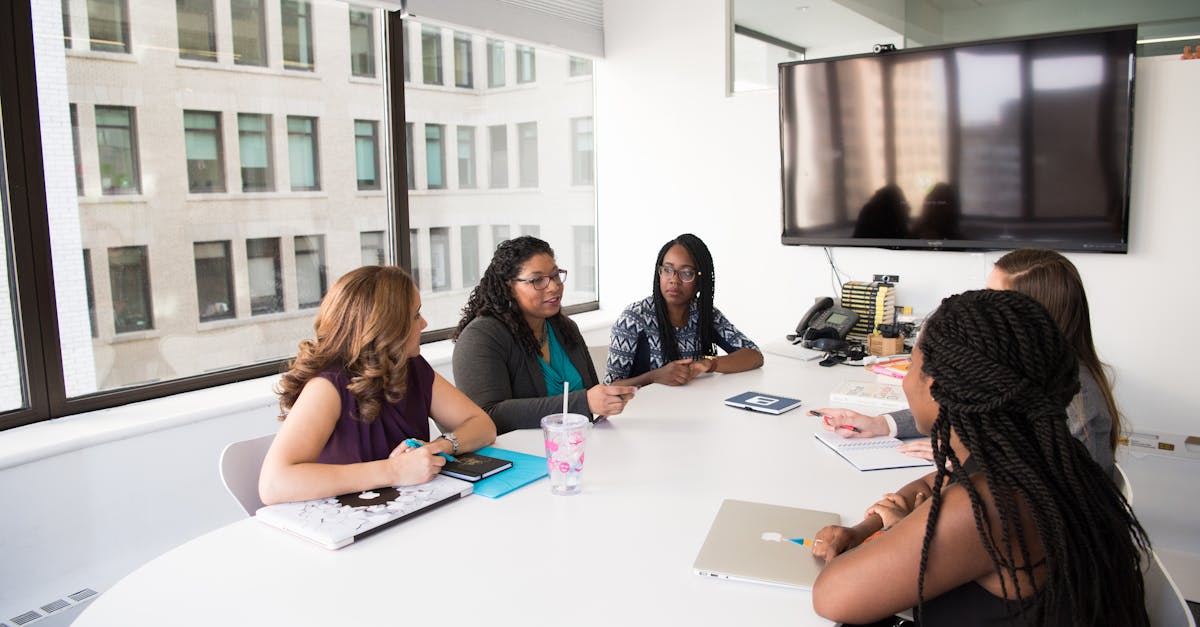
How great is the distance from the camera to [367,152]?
393 centimetres

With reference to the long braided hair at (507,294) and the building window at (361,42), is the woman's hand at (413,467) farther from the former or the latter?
the building window at (361,42)

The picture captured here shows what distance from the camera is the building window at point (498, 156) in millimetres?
4621

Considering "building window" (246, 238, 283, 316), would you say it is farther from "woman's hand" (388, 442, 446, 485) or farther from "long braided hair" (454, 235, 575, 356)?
"woman's hand" (388, 442, 446, 485)

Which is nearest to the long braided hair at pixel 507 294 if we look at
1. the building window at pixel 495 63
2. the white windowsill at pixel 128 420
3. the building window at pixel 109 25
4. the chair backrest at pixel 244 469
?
the chair backrest at pixel 244 469

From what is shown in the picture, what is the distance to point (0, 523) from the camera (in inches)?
98.8

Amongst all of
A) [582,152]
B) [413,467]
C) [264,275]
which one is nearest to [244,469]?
[413,467]

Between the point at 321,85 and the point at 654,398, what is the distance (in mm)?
2230

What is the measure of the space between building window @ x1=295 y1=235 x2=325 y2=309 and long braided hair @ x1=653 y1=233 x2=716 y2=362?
1529 millimetres

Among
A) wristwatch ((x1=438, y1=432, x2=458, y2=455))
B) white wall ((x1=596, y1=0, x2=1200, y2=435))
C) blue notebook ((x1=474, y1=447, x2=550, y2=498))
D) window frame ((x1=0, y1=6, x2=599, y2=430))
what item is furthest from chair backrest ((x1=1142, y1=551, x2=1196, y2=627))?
window frame ((x1=0, y1=6, x2=599, y2=430))

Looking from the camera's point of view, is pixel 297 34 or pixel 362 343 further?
pixel 297 34

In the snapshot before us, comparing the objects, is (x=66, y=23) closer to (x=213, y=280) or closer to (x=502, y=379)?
(x=213, y=280)

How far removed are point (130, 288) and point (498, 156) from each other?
7.04ft

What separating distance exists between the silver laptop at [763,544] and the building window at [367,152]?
2.84 meters

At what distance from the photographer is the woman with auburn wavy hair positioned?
1685mm
